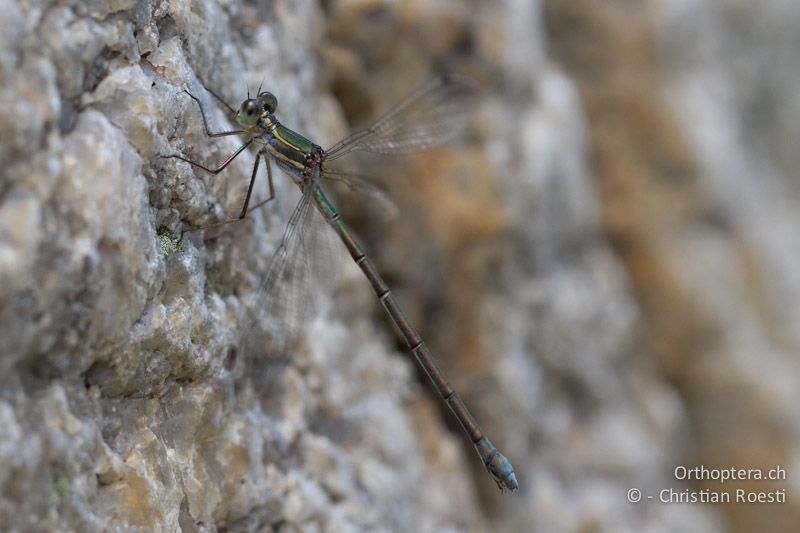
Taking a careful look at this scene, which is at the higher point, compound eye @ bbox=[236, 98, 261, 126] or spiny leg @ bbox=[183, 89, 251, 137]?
compound eye @ bbox=[236, 98, 261, 126]

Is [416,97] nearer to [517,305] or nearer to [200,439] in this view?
[517,305]

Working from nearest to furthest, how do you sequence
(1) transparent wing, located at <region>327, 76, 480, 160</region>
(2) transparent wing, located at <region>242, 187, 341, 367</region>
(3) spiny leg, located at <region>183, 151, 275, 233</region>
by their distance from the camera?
(3) spiny leg, located at <region>183, 151, 275, 233</region> < (2) transparent wing, located at <region>242, 187, 341, 367</region> < (1) transparent wing, located at <region>327, 76, 480, 160</region>

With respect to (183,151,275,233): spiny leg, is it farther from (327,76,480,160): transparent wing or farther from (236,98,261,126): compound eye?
(327,76,480,160): transparent wing

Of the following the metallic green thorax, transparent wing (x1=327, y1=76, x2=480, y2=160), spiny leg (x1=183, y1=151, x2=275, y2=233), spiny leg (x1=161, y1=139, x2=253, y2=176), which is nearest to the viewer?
spiny leg (x1=161, y1=139, x2=253, y2=176)

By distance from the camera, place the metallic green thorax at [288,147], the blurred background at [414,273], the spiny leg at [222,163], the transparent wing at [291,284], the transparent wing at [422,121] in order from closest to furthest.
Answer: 1. the blurred background at [414,273]
2. the spiny leg at [222,163]
3. the transparent wing at [291,284]
4. the metallic green thorax at [288,147]
5. the transparent wing at [422,121]

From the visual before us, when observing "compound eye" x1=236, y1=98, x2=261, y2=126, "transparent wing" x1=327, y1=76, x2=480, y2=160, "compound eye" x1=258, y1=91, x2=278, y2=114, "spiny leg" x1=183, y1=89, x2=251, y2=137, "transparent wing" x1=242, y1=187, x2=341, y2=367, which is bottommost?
"transparent wing" x1=242, y1=187, x2=341, y2=367

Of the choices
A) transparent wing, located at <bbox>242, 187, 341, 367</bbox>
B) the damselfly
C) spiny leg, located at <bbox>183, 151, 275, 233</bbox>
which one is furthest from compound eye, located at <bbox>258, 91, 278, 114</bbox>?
transparent wing, located at <bbox>242, 187, 341, 367</bbox>

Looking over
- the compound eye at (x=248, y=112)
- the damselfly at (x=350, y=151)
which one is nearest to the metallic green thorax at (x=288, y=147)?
the damselfly at (x=350, y=151)

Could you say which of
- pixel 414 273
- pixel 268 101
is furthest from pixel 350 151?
pixel 414 273

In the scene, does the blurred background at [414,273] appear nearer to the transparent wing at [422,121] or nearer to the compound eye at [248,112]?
the compound eye at [248,112]
